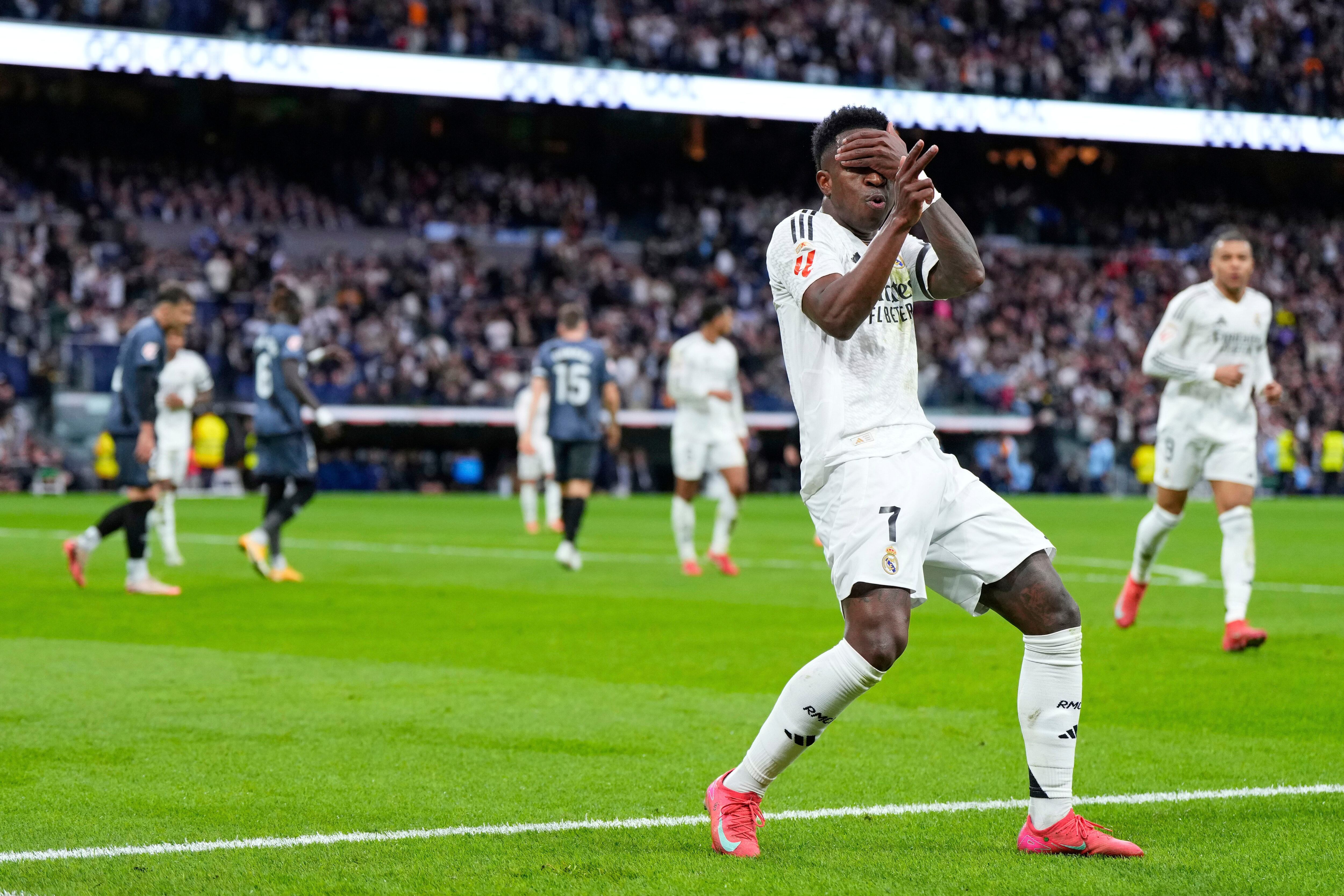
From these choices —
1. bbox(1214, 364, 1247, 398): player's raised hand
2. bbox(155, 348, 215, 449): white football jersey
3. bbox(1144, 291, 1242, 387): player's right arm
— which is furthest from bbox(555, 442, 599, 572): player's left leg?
bbox(1214, 364, 1247, 398): player's raised hand

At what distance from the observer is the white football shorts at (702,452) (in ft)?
46.3

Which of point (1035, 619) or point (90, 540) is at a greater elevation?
point (1035, 619)

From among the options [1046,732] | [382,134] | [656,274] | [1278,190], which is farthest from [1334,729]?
[1278,190]

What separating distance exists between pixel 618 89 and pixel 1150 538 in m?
27.2

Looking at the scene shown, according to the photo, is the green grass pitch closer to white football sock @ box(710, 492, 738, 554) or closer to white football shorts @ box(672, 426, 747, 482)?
white football sock @ box(710, 492, 738, 554)

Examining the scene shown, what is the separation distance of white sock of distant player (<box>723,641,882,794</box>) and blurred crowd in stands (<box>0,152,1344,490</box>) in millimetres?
27104

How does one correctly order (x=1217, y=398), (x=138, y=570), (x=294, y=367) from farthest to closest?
(x=294, y=367) < (x=138, y=570) < (x=1217, y=398)

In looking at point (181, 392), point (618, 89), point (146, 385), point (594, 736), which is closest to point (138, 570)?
point (146, 385)

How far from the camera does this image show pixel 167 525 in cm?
1501

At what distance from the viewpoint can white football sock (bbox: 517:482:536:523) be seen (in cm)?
2025

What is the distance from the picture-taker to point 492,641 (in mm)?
9227

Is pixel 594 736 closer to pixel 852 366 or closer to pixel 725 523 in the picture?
pixel 852 366

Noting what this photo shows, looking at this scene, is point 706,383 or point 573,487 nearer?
point 573,487

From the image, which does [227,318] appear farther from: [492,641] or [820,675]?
[820,675]
